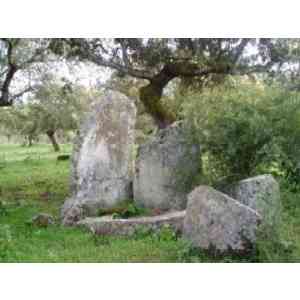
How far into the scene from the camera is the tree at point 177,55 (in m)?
13.1

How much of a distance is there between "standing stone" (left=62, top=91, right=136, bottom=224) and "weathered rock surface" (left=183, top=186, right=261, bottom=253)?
3.25 metres

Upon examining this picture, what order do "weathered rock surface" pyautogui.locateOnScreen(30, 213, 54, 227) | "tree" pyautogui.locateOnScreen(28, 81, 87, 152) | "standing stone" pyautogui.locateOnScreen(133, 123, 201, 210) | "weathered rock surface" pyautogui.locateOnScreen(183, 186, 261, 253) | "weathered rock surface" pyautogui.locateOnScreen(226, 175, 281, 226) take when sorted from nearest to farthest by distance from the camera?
"weathered rock surface" pyautogui.locateOnScreen(183, 186, 261, 253) → "weathered rock surface" pyautogui.locateOnScreen(226, 175, 281, 226) → "weathered rock surface" pyautogui.locateOnScreen(30, 213, 54, 227) → "standing stone" pyautogui.locateOnScreen(133, 123, 201, 210) → "tree" pyautogui.locateOnScreen(28, 81, 87, 152)

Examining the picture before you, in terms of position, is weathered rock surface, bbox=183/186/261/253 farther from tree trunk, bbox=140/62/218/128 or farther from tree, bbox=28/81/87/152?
tree, bbox=28/81/87/152

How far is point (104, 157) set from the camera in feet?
34.7

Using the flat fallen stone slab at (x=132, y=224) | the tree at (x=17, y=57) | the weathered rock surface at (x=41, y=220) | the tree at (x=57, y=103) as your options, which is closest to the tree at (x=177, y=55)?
the tree at (x=17, y=57)

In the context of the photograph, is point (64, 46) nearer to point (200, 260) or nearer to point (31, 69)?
point (31, 69)

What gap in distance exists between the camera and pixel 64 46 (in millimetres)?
13430

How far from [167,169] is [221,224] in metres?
3.28

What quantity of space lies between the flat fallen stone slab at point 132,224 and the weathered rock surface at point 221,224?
1.31m

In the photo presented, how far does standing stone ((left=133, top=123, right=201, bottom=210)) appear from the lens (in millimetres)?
10203

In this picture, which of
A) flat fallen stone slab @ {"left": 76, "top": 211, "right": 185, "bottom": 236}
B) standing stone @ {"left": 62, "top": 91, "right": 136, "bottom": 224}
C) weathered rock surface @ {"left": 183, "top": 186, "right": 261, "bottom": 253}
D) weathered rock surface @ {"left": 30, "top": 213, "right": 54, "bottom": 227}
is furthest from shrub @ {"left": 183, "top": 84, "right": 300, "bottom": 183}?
weathered rock surface @ {"left": 30, "top": 213, "right": 54, "bottom": 227}

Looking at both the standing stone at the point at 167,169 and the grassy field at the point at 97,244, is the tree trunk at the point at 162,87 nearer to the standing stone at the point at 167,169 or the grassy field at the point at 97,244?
the grassy field at the point at 97,244

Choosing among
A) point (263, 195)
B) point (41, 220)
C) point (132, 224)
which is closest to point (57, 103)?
point (41, 220)
